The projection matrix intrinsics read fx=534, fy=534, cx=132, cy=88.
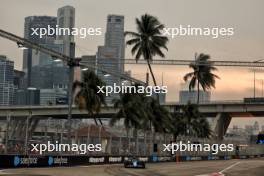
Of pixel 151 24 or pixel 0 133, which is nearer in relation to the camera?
pixel 0 133

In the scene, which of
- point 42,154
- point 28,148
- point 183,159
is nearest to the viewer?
point 28,148

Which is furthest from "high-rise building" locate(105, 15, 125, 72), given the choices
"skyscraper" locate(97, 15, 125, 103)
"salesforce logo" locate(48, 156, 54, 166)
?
"salesforce logo" locate(48, 156, 54, 166)

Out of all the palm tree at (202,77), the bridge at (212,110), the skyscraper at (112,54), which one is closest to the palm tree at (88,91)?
the skyscraper at (112,54)

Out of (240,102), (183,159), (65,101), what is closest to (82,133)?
(183,159)

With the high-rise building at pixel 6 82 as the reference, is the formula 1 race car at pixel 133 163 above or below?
below

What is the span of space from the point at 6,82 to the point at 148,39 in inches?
2134

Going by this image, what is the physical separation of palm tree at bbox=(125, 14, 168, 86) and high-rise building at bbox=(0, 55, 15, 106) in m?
30.5

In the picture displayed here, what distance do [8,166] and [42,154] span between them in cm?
516

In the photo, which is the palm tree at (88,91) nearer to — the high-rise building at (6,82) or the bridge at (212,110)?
the high-rise building at (6,82)

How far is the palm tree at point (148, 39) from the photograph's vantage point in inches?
3749

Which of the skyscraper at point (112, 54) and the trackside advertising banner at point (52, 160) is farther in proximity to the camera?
the skyscraper at point (112, 54)

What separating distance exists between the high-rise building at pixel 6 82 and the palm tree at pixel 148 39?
3054cm

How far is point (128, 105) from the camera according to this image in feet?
255

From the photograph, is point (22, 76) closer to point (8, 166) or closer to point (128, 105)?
point (128, 105)
